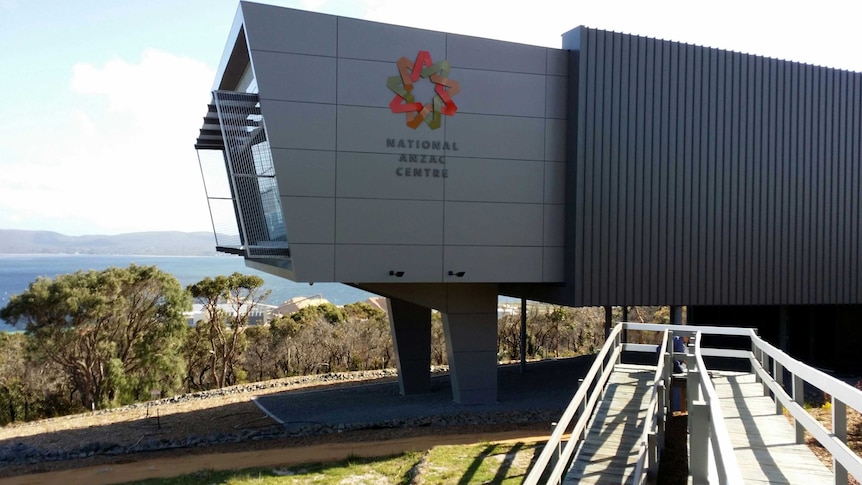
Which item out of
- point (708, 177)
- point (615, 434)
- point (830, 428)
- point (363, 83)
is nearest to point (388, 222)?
point (363, 83)

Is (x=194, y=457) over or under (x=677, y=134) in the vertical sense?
under

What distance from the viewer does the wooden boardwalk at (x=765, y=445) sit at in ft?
16.8

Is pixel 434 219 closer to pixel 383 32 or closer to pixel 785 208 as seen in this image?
pixel 383 32

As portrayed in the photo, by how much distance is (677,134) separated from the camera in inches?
Answer: 715

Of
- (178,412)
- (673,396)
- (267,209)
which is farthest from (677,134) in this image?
(178,412)

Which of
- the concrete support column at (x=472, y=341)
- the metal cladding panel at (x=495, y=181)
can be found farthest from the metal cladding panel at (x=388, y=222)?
the concrete support column at (x=472, y=341)

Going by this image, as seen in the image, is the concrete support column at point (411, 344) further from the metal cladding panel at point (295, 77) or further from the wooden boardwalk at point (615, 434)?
the wooden boardwalk at point (615, 434)

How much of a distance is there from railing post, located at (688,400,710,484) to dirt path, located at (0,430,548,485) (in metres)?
8.79

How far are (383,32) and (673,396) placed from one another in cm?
1044

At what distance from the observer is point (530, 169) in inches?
685

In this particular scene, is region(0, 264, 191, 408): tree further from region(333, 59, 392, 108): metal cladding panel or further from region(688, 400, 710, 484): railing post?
region(688, 400, 710, 484): railing post

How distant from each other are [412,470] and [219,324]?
85.9 feet

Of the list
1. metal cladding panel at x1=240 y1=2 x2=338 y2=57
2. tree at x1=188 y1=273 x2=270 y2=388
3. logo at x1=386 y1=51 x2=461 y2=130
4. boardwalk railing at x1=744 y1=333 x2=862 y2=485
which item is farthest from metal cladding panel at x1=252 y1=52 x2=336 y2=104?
tree at x1=188 y1=273 x2=270 y2=388

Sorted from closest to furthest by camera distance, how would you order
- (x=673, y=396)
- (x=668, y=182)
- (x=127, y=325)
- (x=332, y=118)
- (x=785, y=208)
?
(x=673, y=396), (x=332, y=118), (x=668, y=182), (x=785, y=208), (x=127, y=325)
